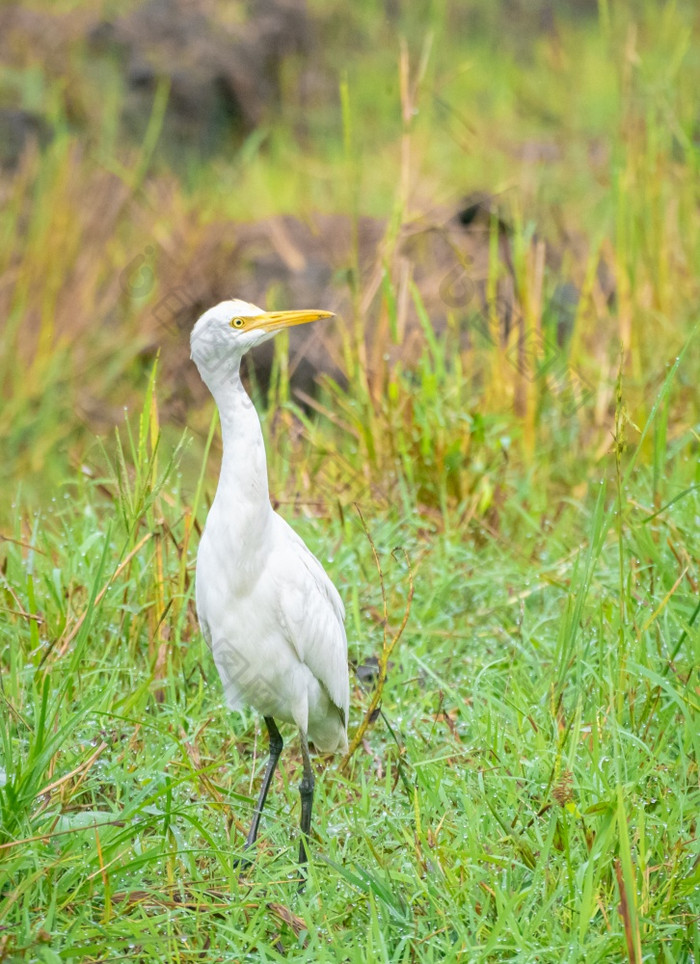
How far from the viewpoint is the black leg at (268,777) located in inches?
78.5

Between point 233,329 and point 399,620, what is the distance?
1.07 meters

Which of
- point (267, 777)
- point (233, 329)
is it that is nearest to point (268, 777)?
point (267, 777)

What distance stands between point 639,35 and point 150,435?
7174 mm

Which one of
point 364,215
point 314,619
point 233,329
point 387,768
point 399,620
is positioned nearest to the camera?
point 233,329

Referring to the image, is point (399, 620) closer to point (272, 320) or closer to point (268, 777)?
point (268, 777)

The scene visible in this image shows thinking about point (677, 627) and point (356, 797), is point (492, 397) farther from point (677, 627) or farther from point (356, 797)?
point (356, 797)

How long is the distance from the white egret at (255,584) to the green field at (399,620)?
14 cm

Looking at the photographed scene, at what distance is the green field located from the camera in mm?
1729

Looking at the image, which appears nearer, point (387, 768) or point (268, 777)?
point (268, 777)

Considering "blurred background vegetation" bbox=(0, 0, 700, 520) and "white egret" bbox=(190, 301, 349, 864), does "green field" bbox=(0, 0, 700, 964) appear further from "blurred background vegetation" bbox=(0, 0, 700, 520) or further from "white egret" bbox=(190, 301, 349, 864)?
"white egret" bbox=(190, 301, 349, 864)

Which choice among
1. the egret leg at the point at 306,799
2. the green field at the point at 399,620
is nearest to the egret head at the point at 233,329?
the green field at the point at 399,620

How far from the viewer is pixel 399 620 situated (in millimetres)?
2705

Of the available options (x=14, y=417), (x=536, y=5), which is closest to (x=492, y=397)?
(x=14, y=417)

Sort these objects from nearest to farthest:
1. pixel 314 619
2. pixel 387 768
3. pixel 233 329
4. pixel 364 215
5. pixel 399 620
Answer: pixel 233 329
pixel 314 619
pixel 387 768
pixel 399 620
pixel 364 215
